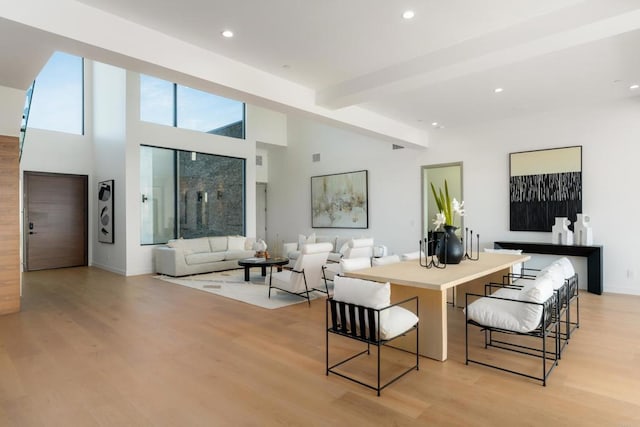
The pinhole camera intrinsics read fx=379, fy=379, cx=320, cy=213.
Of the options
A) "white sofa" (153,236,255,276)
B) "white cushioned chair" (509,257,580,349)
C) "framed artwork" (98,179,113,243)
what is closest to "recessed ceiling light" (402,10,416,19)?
"white cushioned chair" (509,257,580,349)

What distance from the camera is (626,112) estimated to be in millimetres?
6020

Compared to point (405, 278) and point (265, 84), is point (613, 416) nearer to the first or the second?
point (405, 278)

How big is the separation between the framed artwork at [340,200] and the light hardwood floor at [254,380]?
4.99 m

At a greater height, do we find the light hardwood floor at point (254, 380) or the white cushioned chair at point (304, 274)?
the white cushioned chair at point (304, 274)

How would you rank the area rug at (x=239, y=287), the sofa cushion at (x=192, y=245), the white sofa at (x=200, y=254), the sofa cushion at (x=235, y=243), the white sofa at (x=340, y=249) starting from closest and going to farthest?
the area rug at (x=239, y=287) → the white sofa at (x=340, y=249) → the white sofa at (x=200, y=254) → the sofa cushion at (x=192, y=245) → the sofa cushion at (x=235, y=243)

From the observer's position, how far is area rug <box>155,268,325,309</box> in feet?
18.2

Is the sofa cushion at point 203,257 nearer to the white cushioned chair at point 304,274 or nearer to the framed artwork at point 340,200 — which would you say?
the white cushioned chair at point 304,274

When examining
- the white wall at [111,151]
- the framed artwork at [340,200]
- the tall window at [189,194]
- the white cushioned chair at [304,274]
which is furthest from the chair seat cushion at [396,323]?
the tall window at [189,194]

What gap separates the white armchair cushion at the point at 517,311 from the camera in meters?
2.84

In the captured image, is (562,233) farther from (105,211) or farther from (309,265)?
(105,211)

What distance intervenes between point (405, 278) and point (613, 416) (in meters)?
1.56

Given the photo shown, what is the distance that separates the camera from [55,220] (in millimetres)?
9086

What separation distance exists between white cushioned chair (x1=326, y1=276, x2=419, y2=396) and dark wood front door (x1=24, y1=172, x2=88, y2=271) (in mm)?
8739

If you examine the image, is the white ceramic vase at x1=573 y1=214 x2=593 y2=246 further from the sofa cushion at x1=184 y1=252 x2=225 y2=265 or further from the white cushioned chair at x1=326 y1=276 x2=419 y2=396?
the sofa cushion at x1=184 y1=252 x2=225 y2=265
